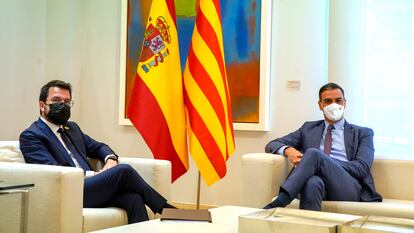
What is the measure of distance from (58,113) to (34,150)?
31 cm

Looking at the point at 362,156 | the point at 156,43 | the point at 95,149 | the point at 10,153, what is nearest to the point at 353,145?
the point at 362,156

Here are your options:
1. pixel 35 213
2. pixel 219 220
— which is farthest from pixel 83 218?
pixel 219 220

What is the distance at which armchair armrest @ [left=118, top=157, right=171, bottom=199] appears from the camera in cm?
332

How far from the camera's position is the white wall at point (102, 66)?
437 centimetres

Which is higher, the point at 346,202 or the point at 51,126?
A: the point at 51,126

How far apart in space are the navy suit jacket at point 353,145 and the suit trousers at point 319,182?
0.22ft

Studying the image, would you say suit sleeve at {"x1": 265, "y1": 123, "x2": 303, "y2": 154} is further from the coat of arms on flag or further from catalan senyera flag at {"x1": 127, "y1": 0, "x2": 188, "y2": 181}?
the coat of arms on flag

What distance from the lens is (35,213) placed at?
2.63m

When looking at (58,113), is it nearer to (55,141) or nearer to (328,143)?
(55,141)

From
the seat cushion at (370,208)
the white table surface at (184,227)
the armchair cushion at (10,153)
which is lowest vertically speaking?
the seat cushion at (370,208)

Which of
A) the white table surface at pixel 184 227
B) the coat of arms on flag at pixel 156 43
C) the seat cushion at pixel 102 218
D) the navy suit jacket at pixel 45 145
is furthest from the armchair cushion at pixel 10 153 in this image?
the white table surface at pixel 184 227

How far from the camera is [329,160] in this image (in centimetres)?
328

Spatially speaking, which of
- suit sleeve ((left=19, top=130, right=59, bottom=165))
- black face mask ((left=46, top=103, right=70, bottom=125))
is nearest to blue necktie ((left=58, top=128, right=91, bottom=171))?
black face mask ((left=46, top=103, right=70, bottom=125))

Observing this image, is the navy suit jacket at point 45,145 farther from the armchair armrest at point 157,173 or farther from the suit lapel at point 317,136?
the suit lapel at point 317,136
